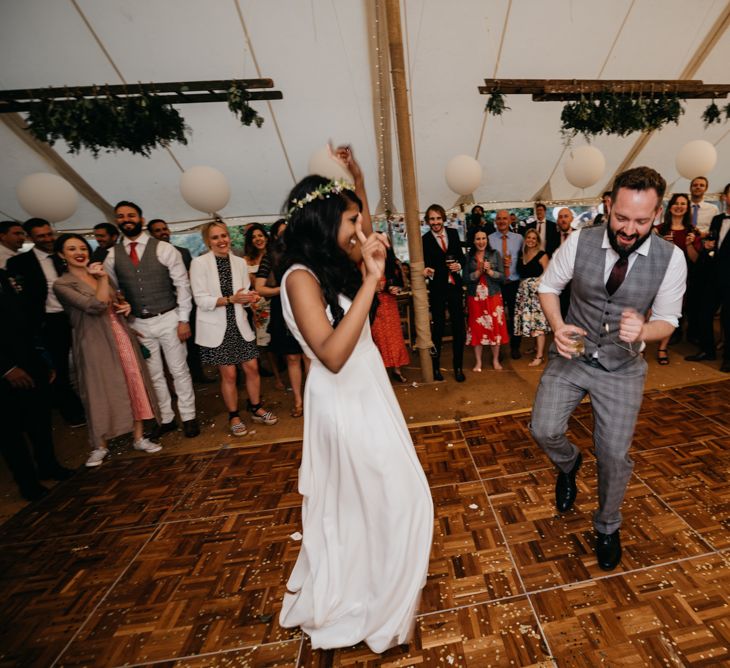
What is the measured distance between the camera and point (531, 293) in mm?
4113

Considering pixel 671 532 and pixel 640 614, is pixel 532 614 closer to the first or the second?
pixel 640 614

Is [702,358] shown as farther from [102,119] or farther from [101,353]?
[102,119]

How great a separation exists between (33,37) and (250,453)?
5413mm

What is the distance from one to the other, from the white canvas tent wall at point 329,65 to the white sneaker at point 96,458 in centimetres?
462

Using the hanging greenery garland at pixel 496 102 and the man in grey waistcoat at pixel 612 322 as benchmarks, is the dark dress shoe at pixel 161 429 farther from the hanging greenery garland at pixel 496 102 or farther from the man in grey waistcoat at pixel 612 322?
the hanging greenery garland at pixel 496 102

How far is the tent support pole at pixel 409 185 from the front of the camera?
125 inches

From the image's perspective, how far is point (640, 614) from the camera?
4.73 ft

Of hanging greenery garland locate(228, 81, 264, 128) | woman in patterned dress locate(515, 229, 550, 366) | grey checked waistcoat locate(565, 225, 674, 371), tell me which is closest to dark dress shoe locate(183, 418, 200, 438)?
grey checked waistcoat locate(565, 225, 674, 371)

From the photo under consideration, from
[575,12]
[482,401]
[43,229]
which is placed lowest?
[482,401]

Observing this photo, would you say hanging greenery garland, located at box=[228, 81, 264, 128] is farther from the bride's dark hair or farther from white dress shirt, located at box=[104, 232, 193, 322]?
the bride's dark hair

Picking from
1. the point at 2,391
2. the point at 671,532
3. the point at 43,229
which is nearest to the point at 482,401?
the point at 671,532

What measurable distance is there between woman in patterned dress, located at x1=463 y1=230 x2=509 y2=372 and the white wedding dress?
2.86 meters

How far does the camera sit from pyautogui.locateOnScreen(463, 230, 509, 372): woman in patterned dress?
3.82 metres

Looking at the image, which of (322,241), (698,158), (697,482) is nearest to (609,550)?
(697,482)
